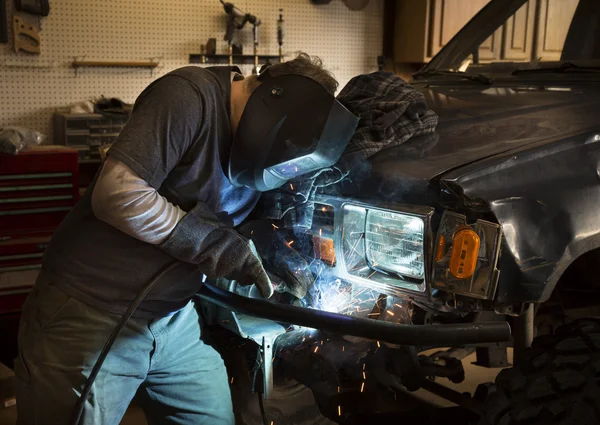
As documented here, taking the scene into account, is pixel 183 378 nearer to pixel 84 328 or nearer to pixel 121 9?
pixel 84 328

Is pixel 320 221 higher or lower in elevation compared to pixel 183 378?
higher

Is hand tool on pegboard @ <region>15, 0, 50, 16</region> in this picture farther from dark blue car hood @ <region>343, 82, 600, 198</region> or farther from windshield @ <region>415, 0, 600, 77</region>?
dark blue car hood @ <region>343, 82, 600, 198</region>

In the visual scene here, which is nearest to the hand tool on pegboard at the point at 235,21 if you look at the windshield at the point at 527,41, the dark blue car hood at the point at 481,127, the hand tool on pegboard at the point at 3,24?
the hand tool on pegboard at the point at 3,24

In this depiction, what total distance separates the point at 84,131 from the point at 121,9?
3.38ft

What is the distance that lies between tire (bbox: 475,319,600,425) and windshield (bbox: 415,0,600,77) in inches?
51.3

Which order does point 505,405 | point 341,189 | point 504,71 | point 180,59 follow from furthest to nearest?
point 180,59 → point 504,71 → point 341,189 → point 505,405

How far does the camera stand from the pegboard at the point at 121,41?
4.75 meters

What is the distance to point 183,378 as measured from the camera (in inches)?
90.7

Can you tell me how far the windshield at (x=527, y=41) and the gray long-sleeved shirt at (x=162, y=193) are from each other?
1.59m

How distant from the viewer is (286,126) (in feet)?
6.19

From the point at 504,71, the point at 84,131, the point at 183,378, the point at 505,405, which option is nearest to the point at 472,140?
the point at 505,405

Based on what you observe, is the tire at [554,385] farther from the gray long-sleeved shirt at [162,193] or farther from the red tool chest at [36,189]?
the red tool chest at [36,189]

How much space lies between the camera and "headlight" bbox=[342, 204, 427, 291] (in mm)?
1900

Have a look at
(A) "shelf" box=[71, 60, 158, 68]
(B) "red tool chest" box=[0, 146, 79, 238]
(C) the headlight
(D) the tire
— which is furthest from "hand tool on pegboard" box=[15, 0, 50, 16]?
(D) the tire
